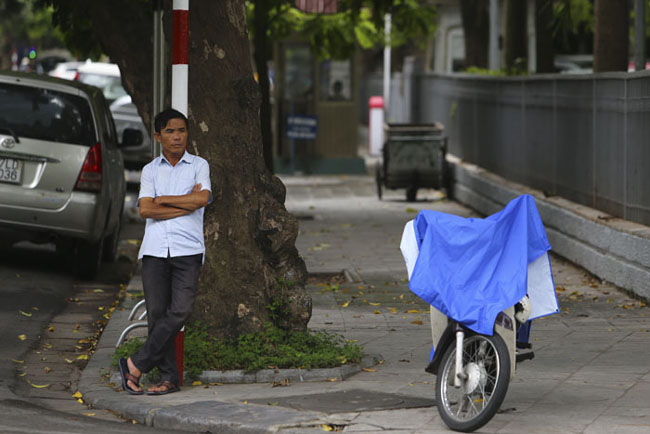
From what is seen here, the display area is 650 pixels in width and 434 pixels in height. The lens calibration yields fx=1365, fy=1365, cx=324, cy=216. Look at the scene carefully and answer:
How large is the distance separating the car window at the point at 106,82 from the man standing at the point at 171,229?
63.2 feet

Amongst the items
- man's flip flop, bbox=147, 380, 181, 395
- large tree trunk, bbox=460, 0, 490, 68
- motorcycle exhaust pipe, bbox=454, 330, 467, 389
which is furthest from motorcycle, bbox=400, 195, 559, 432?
large tree trunk, bbox=460, 0, 490, 68

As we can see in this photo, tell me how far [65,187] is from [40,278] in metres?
1.14

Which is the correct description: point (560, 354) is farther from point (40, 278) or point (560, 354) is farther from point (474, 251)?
point (40, 278)

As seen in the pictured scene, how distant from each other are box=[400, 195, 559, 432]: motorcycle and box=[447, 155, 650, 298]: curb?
13.8ft

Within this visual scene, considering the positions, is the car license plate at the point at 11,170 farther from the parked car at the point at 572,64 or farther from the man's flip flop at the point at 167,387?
the parked car at the point at 572,64

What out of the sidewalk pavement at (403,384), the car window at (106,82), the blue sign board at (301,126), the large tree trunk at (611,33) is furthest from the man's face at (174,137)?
the car window at (106,82)

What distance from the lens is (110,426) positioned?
7234 millimetres

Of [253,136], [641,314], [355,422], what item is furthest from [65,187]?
[355,422]

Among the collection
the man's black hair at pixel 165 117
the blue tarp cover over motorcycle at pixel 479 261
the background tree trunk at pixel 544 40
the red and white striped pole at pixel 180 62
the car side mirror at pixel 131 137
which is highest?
the background tree trunk at pixel 544 40

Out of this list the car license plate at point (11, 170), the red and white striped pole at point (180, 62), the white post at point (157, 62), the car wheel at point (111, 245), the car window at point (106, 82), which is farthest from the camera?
the car window at point (106, 82)

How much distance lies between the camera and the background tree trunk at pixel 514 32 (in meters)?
23.4

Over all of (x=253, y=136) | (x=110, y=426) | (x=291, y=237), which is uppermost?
(x=253, y=136)

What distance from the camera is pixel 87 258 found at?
13164mm

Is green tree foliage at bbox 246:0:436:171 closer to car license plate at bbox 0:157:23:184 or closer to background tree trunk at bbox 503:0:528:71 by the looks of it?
background tree trunk at bbox 503:0:528:71
